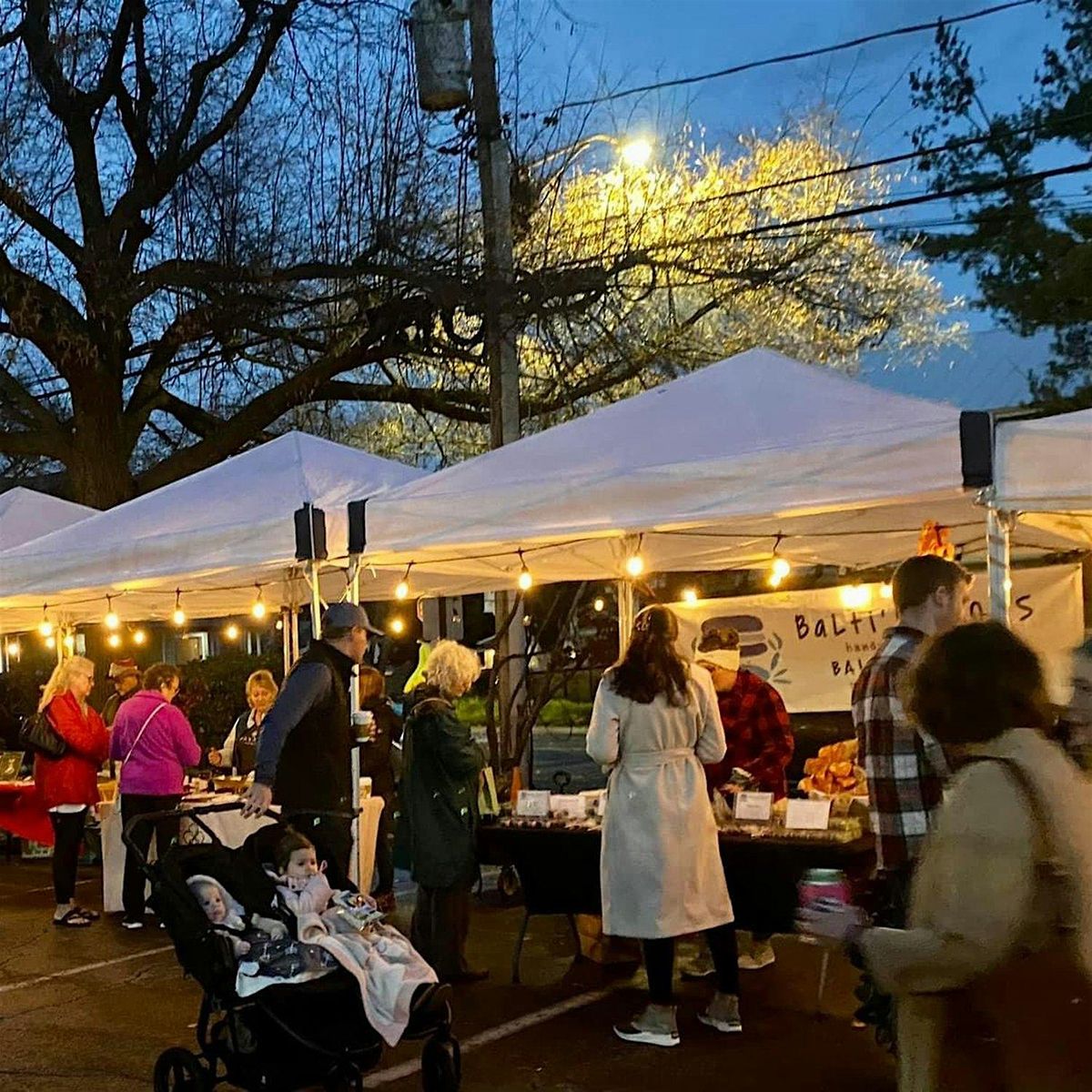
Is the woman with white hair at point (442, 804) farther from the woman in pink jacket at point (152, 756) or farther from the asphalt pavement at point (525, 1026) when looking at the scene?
the woman in pink jacket at point (152, 756)

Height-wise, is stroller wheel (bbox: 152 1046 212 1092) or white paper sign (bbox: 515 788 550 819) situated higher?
white paper sign (bbox: 515 788 550 819)

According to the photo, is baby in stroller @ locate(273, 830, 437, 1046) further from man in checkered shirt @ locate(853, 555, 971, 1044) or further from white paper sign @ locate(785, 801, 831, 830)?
white paper sign @ locate(785, 801, 831, 830)

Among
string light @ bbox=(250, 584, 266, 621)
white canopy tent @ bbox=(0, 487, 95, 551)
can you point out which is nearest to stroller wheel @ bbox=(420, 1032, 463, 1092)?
string light @ bbox=(250, 584, 266, 621)

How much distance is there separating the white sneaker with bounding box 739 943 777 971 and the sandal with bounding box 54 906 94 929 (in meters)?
4.35

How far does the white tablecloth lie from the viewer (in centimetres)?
788

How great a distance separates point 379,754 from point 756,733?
336 cm

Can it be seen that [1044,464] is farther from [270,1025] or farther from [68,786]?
[68,786]

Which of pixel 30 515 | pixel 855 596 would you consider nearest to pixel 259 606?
pixel 30 515

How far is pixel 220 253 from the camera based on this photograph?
12125 millimetres

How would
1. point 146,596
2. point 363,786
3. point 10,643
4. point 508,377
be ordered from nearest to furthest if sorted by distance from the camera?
1. point 363,786
2. point 508,377
3. point 146,596
4. point 10,643

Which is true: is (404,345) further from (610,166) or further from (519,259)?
(610,166)

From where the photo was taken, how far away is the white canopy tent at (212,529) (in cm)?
700

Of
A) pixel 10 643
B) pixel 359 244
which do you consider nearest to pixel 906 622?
pixel 359 244

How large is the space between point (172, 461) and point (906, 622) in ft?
36.8
